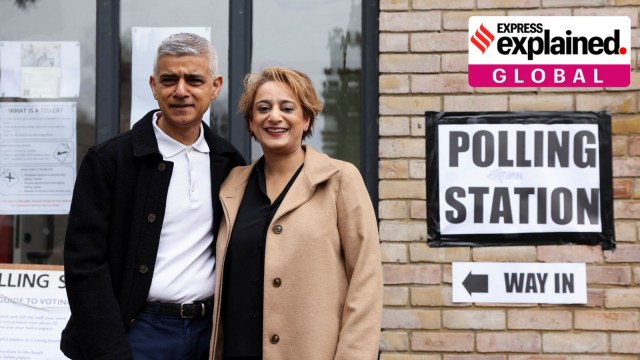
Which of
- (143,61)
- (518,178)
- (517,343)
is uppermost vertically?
(143,61)

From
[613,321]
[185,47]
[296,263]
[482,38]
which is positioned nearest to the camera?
[296,263]

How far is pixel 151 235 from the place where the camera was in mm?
2529

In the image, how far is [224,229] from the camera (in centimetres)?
261

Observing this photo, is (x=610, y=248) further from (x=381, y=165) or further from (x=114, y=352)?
(x=114, y=352)

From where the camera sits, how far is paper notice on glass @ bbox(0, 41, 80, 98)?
4039 millimetres

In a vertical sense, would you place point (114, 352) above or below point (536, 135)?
below

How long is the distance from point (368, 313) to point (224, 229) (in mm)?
560

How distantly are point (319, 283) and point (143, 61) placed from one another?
2.03 metres

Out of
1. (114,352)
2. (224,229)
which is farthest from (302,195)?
(114,352)

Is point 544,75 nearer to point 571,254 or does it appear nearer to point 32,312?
point 571,254

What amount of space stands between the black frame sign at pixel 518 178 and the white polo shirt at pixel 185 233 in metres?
1.37

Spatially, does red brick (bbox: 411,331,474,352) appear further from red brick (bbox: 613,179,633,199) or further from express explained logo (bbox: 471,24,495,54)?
express explained logo (bbox: 471,24,495,54)

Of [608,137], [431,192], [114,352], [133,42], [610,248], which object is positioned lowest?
[114,352]

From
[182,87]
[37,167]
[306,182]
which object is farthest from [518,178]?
[37,167]
